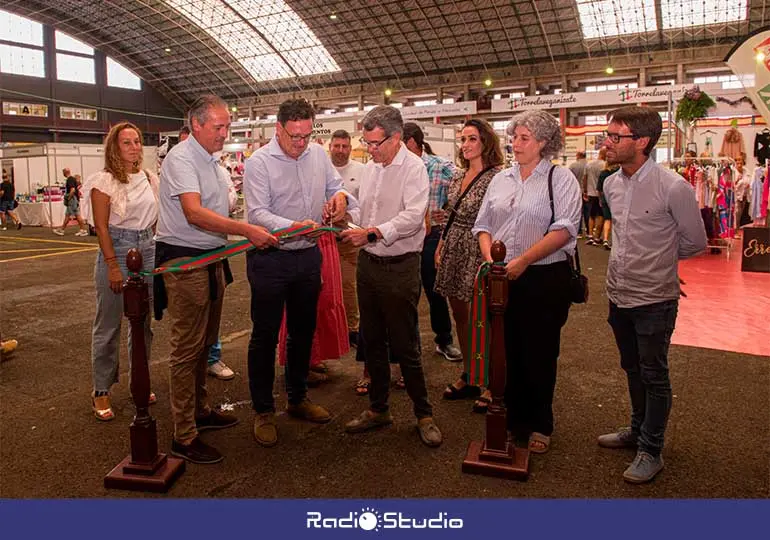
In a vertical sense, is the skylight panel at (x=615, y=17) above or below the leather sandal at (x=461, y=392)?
above

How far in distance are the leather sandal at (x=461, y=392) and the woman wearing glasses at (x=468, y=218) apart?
0.58ft

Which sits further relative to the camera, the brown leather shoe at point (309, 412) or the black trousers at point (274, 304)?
the brown leather shoe at point (309, 412)

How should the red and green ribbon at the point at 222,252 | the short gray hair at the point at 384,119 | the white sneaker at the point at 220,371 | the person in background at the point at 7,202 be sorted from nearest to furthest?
the red and green ribbon at the point at 222,252, the short gray hair at the point at 384,119, the white sneaker at the point at 220,371, the person in background at the point at 7,202

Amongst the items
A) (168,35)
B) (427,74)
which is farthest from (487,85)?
(168,35)

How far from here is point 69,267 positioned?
9367 mm

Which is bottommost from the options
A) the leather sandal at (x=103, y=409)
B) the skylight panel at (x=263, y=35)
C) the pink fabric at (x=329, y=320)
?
the leather sandal at (x=103, y=409)

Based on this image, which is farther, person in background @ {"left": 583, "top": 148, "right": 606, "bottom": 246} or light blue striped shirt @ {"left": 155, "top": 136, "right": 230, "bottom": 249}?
person in background @ {"left": 583, "top": 148, "right": 606, "bottom": 246}

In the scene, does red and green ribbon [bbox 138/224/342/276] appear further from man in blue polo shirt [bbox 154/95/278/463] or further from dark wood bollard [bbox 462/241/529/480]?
dark wood bollard [bbox 462/241/529/480]

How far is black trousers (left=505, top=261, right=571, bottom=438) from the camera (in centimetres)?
287

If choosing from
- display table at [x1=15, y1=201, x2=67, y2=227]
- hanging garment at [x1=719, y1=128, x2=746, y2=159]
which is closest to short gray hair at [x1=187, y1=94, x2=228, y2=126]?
hanging garment at [x1=719, y1=128, x2=746, y2=159]

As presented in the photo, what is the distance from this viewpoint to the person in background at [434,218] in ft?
14.0

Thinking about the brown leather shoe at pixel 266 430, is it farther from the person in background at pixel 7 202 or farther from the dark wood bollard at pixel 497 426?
the person in background at pixel 7 202

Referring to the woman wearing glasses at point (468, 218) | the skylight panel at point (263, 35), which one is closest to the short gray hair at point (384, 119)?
the woman wearing glasses at point (468, 218)

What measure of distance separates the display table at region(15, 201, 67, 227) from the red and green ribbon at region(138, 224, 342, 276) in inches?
641
